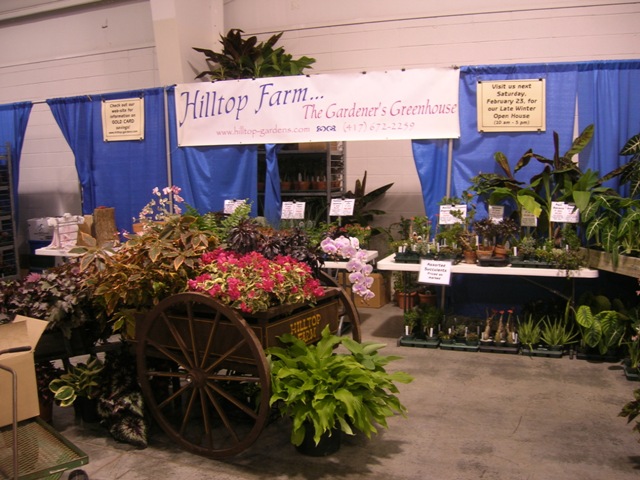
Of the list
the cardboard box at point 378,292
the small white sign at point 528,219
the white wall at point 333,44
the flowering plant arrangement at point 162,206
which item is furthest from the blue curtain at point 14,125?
the small white sign at point 528,219

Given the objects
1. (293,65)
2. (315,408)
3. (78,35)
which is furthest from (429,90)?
(78,35)

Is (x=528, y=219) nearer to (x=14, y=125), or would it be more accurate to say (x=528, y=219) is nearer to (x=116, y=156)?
(x=116, y=156)

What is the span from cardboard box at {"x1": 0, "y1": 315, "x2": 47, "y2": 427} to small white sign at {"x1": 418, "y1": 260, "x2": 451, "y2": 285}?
3.11 metres

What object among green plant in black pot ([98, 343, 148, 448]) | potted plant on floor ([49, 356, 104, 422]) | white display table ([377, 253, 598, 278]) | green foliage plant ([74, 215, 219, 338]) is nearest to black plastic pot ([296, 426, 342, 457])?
green plant in black pot ([98, 343, 148, 448])

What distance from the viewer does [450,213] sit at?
5082 millimetres

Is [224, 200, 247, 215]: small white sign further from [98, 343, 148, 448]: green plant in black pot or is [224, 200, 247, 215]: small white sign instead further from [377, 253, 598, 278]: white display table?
[98, 343, 148, 448]: green plant in black pot

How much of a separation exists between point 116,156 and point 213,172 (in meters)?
1.29

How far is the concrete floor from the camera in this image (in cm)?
296

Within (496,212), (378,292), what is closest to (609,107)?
(496,212)

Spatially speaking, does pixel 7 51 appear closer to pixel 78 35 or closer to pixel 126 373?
pixel 78 35

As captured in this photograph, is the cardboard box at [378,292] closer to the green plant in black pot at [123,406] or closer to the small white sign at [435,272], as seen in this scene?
the small white sign at [435,272]

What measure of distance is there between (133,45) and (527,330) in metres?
6.33

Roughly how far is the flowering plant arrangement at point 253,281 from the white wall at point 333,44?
4232 millimetres

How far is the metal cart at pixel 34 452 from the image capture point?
2.35 m
